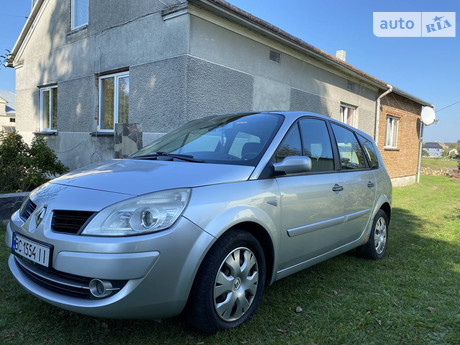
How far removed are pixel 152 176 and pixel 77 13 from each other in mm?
8320

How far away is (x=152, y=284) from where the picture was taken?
6.57 feet

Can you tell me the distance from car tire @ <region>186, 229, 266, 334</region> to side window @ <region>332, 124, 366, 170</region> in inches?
65.7

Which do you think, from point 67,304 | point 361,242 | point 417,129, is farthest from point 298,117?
point 417,129

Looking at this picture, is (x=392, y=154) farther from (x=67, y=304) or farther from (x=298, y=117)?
(x=67, y=304)

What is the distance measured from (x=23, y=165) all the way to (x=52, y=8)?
5.30 metres

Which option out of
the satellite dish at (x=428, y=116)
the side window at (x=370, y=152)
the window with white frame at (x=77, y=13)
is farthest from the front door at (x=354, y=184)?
the satellite dish at (x=428, y=116)

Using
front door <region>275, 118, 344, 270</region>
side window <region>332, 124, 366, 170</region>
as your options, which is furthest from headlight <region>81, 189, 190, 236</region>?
side window <region>332, 124, 366, 170</region>

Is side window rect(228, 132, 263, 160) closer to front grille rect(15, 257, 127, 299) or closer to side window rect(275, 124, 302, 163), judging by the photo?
side window rect(275, 124, 302, 163)

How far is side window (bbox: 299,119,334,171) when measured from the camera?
10.6 ft

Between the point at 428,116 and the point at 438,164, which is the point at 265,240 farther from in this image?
the point at 438,164

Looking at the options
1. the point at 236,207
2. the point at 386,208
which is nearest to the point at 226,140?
the point at 236,207

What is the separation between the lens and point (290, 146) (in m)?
3.02

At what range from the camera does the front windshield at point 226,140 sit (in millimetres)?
2807

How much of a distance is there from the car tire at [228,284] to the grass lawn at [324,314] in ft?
0.46
